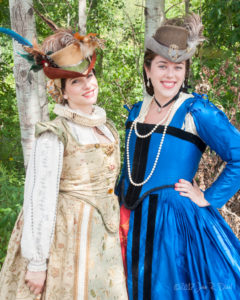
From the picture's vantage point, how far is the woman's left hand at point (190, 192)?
6.24 ft

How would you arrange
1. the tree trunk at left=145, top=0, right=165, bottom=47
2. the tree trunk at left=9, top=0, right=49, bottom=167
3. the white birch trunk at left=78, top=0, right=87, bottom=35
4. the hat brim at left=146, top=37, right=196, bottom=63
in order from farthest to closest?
the white birch trunk at left=78, top=0, right=87, bottom=35
the tree trunk at left=9, top=0, right=49, bottom=167
the tree trunk at left=145, top=0, right=165, bottom=47
the hat brim at left=146, top=37, right=196, bottom=63

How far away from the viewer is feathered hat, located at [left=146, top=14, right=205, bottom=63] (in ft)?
6.18

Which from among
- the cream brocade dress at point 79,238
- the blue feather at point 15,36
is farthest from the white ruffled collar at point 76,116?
the blue feather at point 15,36

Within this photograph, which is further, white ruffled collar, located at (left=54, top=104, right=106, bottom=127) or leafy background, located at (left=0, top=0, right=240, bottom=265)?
leafy background, located at (left=0, top=0, right=240, bottom=265)

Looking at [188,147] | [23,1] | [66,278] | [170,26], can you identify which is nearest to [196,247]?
[188,147]

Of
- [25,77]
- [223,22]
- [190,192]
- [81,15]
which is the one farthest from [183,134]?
[223,22]

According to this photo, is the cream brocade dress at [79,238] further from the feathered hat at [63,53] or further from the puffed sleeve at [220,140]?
the puffed sleeve at [220,140]

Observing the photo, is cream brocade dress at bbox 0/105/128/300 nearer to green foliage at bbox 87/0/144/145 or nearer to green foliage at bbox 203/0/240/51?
green foliage at bbox 203/0/240/51

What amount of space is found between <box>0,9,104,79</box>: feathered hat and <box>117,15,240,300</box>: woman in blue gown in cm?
48

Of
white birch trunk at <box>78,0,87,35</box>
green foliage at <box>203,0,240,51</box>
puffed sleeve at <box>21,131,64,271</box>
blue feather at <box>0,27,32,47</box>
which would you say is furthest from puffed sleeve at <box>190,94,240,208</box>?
green foliage at <box>203,0,240,51</box>

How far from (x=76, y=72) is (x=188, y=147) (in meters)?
0.76

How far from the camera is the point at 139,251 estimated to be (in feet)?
6.37

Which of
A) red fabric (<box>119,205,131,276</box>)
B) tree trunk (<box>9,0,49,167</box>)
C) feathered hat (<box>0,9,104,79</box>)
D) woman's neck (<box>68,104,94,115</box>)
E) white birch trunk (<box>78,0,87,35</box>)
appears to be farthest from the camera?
white birch trunk (<box>78,0,87,35</box>)

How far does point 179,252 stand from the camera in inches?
71.4
